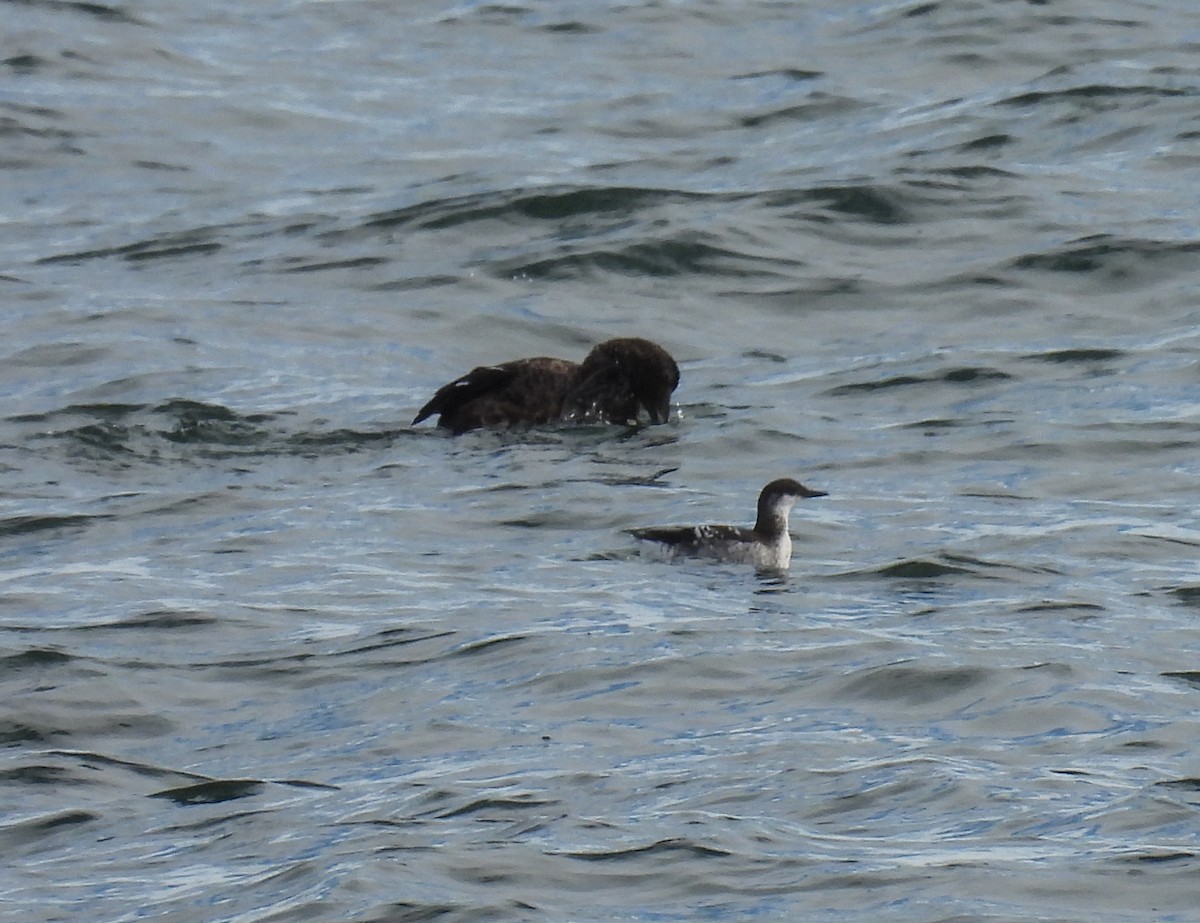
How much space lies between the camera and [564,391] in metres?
14.3

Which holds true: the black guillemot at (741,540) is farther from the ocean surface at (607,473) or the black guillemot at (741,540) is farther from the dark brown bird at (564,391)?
the dark brown bird at (564,391)

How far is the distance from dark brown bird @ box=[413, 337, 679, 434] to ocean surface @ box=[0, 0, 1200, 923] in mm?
141

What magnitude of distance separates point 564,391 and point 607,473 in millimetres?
1113

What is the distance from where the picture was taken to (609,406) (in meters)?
14.2

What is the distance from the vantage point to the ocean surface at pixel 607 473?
7676 millimetres

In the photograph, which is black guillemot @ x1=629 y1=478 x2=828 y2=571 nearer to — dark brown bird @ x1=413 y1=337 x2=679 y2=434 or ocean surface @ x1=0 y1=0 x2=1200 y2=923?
ocean surface @ x1=0 y1=0 x2=1200 y2=923

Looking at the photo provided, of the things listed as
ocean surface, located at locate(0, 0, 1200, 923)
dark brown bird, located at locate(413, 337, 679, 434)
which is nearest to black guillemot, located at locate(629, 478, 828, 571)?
ocean surface, located at locate(0, 0, 1200, 923)

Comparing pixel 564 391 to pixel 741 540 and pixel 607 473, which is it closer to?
pixel 607 473

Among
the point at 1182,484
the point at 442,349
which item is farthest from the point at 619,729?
the point at 442,349

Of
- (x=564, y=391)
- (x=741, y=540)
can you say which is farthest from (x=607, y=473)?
(x=741, y=540)

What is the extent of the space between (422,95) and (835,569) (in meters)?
14.5

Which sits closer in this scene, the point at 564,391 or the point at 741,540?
the point at 741,540

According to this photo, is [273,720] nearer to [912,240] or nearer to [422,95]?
[912,240]

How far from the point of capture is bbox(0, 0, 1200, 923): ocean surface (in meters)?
7.68
